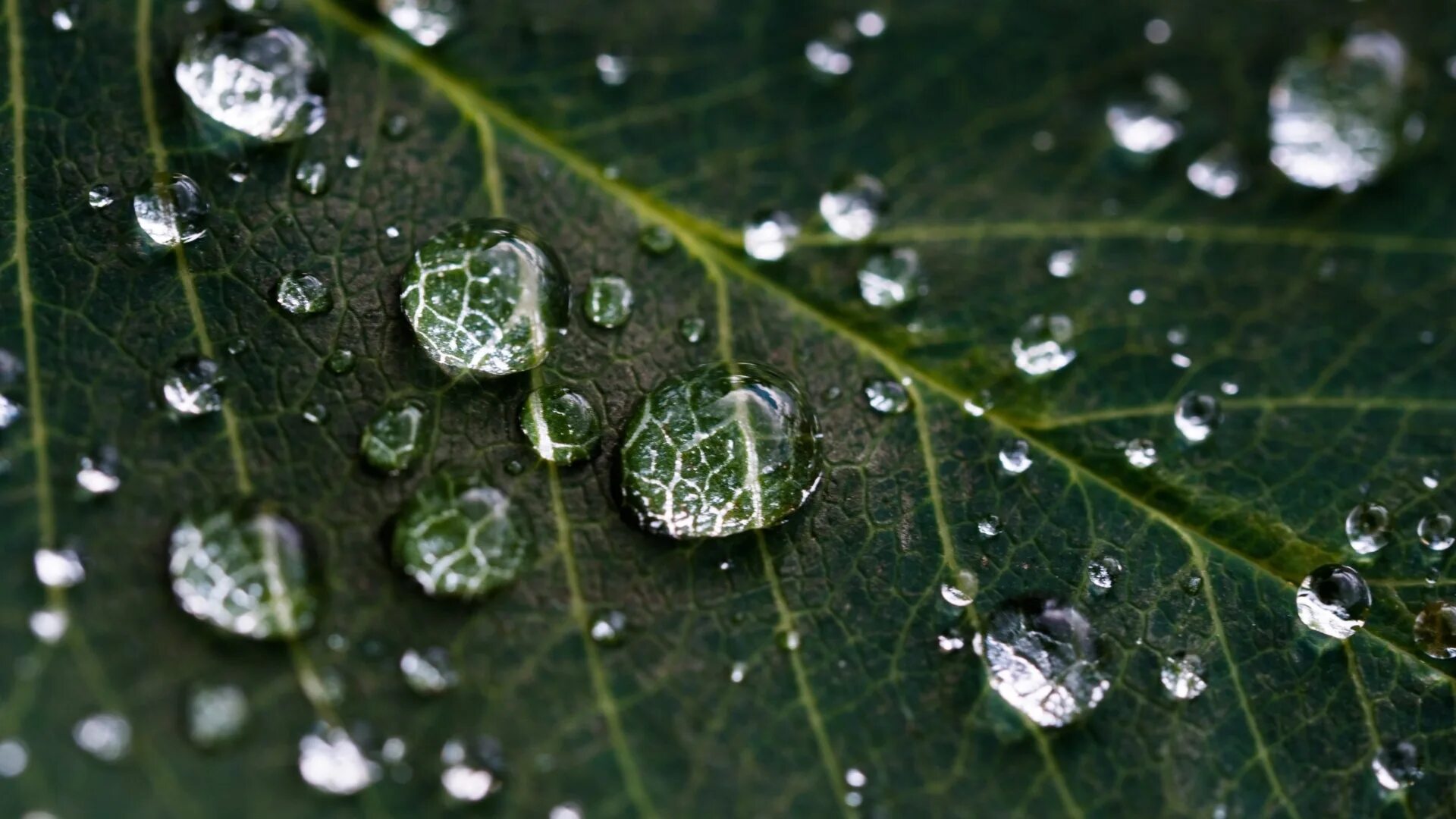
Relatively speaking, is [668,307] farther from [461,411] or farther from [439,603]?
[439,603]

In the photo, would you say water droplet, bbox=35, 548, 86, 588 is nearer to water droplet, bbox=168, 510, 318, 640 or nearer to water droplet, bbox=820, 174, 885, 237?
water droplet, bbox=168, 510, 318, 640

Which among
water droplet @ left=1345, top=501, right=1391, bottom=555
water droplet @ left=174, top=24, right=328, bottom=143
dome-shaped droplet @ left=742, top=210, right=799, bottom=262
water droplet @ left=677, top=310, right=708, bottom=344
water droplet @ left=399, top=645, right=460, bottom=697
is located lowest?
water droplet @ left=399, top=645, right=460, bottom=697

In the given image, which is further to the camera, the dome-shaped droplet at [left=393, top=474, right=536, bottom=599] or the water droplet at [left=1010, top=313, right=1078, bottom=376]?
the water droplet at [left=1010, top=313, right=1078, bottom=376]

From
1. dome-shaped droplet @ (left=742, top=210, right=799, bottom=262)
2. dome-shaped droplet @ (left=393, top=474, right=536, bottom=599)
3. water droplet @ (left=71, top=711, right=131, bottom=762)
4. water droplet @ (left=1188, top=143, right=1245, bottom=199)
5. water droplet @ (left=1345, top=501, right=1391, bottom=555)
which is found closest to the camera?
water droplet @ (left=71, top=711, right=131, bottom=762)

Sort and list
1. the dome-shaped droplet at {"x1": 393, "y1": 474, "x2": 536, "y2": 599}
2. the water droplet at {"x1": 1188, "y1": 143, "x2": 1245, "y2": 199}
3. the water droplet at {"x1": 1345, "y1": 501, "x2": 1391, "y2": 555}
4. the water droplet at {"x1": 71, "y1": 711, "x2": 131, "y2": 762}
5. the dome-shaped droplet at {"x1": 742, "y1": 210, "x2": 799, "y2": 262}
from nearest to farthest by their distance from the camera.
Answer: the water droplet at {"x1": 71, "y1": 711, "x2": 131, "y2": 762} < the dome-shaped droplet at {"x1": 393, "y1": 474, "x2": 536, "y2": 599} < the water droplet at {"x1": 1345, "y1": 501, "x2": 1391, "y2": 555} < the dome-shaped droplet at {"x1": 742, "y1": 210, "x2": 799, "y2": 262} < the water droplet at {"x1": 1188, "y1": 143, "x2": 1245, "y2": 199}

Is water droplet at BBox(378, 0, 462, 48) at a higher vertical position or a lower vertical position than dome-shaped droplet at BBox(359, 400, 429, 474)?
higher

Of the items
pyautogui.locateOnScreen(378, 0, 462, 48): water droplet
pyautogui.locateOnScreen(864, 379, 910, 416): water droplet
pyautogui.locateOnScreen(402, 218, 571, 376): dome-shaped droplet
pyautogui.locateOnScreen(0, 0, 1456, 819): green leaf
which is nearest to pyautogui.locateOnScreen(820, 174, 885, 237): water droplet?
pyautogui.locateOnScreen(0, 0, 1456, 819): green leaf

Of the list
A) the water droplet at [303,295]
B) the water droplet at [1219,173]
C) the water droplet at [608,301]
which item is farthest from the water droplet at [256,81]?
the water droplet at [1219,173]
